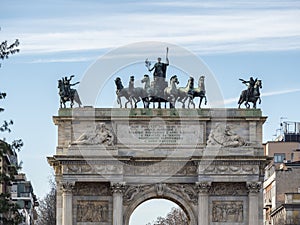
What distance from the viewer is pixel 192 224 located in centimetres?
8131

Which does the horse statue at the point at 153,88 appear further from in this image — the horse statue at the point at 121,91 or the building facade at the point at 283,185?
the building facade at the point at 283,185

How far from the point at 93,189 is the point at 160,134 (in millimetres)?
5449

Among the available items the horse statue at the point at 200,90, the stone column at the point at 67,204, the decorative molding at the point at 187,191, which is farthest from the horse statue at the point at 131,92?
the stone column at the point at 67,204

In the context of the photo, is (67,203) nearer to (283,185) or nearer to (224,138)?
(224,138)

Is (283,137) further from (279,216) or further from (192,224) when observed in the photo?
(192,224)

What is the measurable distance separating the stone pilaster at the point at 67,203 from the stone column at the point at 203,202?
7.90 meters

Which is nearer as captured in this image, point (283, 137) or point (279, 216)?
point (279, 216)

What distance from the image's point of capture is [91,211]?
80.7 metres

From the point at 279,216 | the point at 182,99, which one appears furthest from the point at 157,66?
the point at 279,216

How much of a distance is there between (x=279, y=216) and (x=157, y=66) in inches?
853

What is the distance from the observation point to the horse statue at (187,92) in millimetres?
81375

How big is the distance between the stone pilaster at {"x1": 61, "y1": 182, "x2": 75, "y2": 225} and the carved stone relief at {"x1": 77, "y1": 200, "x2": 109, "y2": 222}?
0.64 m

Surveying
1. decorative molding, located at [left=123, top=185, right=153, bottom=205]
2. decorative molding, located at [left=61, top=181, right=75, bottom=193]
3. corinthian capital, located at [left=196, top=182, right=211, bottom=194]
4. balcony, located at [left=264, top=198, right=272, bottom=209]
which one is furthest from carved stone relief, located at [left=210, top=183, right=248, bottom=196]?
balcony, located at [left=264, top=198, right=272, bottom=209]

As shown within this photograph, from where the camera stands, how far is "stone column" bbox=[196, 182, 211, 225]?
80188mm
